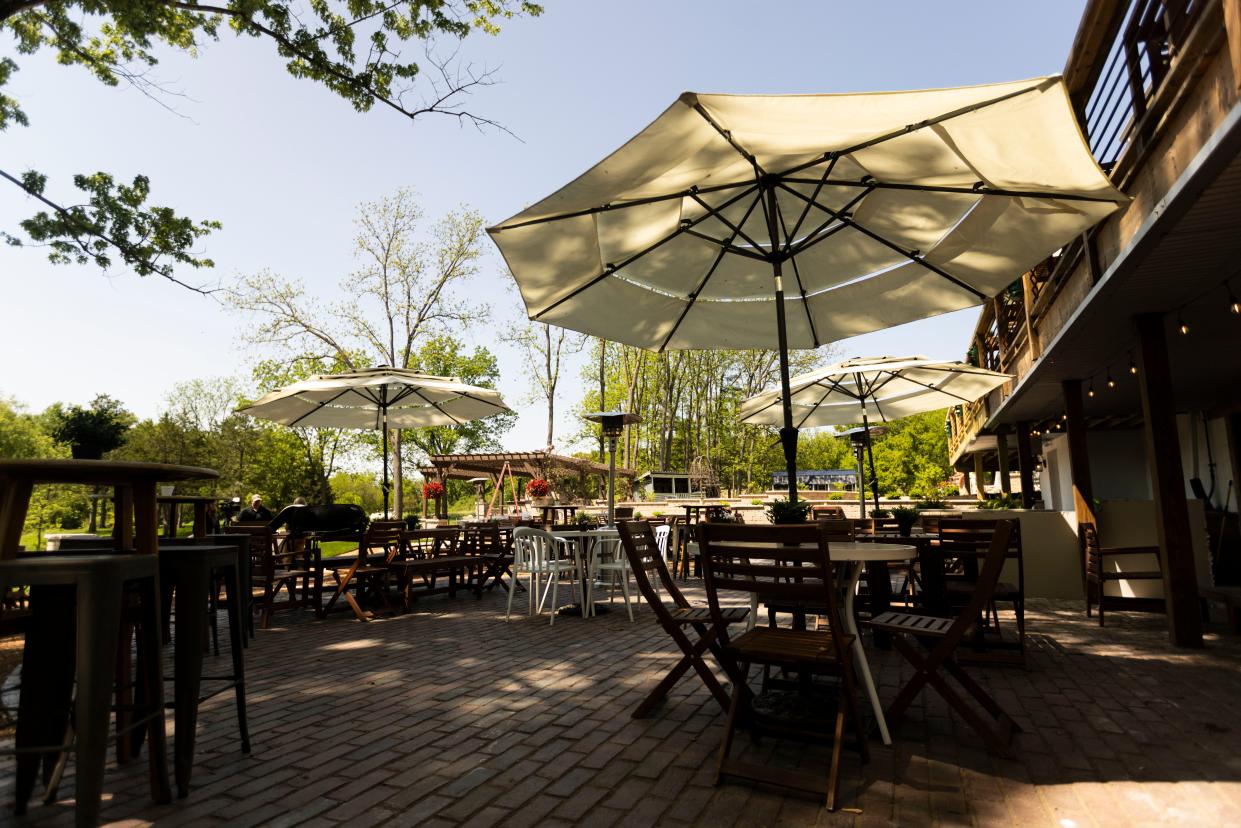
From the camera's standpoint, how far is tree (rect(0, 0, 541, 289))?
673 centimetres

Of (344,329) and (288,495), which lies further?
(288,495)

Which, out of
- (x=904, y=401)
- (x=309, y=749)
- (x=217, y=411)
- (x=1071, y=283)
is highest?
(x=217, y=411)

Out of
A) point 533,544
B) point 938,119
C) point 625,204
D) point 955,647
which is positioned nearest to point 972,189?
point 938,119

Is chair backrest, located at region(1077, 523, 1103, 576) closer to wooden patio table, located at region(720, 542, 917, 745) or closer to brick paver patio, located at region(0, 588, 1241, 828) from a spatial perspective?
brick paver patio, located at region(0, 588, 1241, 828)

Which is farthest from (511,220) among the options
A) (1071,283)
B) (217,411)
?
(217,411)

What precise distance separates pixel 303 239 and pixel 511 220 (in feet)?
47.9

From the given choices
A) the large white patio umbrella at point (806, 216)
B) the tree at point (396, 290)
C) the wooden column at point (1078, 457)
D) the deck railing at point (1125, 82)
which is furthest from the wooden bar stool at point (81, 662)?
the tree at point (396, 290)

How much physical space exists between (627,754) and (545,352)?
2716 centimetres

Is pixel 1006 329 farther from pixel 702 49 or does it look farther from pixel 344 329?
pixel 344 329

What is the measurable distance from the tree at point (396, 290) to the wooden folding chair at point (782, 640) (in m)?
22.5

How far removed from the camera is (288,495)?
3250cm

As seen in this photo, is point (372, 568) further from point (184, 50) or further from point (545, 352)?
point (545, 352)

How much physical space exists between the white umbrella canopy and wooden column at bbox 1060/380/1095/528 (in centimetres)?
77

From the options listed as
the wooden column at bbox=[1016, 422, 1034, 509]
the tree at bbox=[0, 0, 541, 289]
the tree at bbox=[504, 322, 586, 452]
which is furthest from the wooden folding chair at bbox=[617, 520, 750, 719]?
the tree at bbox=[504, 322, 586, 452]
